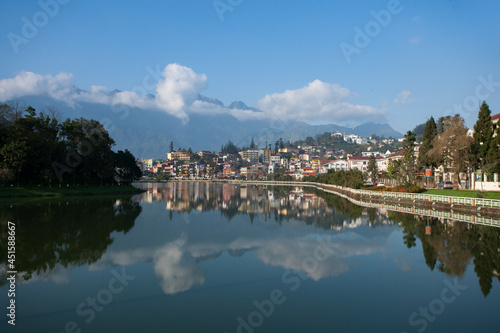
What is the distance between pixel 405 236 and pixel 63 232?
53.7 feet

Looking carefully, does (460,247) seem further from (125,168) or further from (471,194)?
(125,168)

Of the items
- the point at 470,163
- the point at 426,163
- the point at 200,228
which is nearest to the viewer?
the point at 200,228

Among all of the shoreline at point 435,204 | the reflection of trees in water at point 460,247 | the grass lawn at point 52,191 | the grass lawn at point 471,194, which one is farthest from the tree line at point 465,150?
the grass lawn at point 52,191

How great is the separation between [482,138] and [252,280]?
106 feet

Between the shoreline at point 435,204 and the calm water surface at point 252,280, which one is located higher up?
the shoreline at point 435,204

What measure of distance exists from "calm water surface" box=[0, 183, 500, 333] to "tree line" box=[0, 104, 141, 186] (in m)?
22.1

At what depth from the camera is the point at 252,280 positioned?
10812 mm

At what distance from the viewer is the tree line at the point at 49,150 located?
3806 centimetres

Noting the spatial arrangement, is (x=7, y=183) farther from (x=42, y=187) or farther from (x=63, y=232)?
(x=63, y=232)

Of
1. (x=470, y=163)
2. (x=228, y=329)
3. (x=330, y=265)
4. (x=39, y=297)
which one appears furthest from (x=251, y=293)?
(x=470, y=163)

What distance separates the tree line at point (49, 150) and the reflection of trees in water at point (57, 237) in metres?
14.2

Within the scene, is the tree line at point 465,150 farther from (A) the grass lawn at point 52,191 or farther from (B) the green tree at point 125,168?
A: (B) the green tree at point 125,168

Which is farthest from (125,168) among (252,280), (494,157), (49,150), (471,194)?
(252,280)

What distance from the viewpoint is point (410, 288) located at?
1018cm
